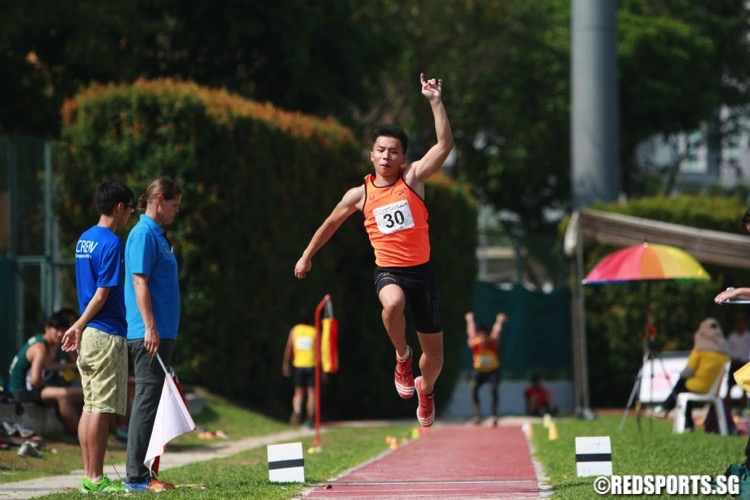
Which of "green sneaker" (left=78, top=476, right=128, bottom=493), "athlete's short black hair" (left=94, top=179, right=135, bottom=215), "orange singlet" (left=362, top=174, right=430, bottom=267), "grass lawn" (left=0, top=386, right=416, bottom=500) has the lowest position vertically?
"grass lawn" (left=0, top=386, right=416, bottom=500)

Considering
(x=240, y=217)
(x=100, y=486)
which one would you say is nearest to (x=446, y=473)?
(x=100, y=486)

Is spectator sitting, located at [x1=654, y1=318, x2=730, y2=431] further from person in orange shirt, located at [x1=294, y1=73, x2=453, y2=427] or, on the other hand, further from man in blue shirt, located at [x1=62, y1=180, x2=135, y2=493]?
man in blue shirt, located at [x1=62, y1=180, x2=135, y2=493]

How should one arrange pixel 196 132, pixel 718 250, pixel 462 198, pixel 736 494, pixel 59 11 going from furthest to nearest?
pixel 462 198 < pixel 59 11 < pixel 718 250 < pixel 196 132 < pixel 736 494

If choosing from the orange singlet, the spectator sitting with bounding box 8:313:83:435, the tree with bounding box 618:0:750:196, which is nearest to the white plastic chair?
the spectator sitting with bounding box 8:313:83:435

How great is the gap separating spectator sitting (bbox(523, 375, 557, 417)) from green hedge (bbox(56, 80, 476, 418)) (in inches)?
149

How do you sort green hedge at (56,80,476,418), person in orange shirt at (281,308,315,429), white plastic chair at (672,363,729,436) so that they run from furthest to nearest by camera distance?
person in orange shirt at (281,308,315,429) < green hedge at (56,80,476,418) < white plastic chair at (672,363,729,436)

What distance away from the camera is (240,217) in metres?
21.5

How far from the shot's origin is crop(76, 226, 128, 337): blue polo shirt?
32.3ft

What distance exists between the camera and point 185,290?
20.8m

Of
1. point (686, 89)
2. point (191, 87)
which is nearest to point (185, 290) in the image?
point (191, 87)

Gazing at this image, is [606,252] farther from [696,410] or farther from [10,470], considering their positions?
[10,470]

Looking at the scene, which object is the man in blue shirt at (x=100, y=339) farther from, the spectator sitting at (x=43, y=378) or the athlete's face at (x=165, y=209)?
the spectator sitting at (x=43, y=378)

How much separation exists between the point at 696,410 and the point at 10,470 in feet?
50.1

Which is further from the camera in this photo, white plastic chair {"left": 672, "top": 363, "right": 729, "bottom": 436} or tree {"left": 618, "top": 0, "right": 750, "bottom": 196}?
tree {"left": 618, "top": 0, "right": 750, "bottom": 196}
